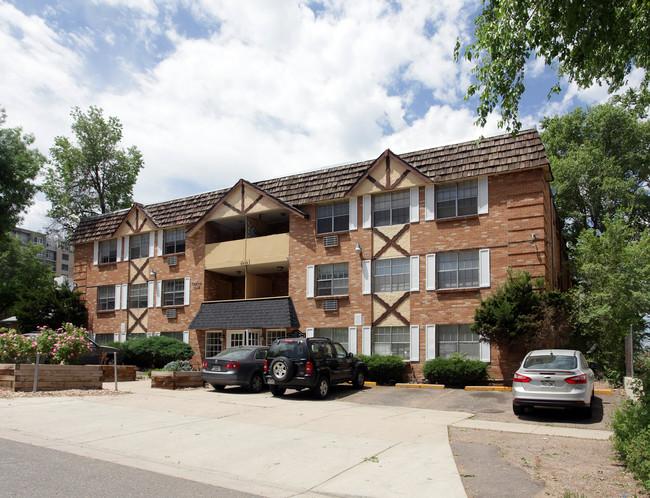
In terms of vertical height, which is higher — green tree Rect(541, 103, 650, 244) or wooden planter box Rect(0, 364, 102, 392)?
green tree Rect(541, 103, 650, 244)

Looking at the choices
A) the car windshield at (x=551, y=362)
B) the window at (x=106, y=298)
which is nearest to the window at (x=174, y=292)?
the window at (x=106, y=298)

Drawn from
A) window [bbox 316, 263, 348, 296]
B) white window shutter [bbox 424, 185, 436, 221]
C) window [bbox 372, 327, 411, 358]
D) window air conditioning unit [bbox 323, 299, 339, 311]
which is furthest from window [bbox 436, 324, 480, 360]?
window [bbox 316, 263, 348, 296]

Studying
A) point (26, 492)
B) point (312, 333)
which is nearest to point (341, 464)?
point (26, 492)

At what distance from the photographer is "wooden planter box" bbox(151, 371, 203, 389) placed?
1828 cm

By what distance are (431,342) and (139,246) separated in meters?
18.2

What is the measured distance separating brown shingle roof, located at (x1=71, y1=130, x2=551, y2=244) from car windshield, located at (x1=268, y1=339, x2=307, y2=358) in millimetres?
7983

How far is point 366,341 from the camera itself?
22.0m

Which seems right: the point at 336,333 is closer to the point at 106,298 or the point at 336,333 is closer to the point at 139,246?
the point at 139,246

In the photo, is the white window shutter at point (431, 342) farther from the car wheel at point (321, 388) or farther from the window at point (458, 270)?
the car wheel at point (321, 388)

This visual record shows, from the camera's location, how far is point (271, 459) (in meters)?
8.38

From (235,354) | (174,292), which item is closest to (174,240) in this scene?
(174,292)

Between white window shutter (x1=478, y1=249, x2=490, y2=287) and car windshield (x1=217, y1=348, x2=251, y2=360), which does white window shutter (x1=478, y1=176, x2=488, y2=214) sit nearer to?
white window shutter (x1=478, y1=249, x2=490, y2=287)

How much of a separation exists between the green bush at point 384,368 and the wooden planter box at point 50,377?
9416 millimetres

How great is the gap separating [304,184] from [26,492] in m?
19.7
